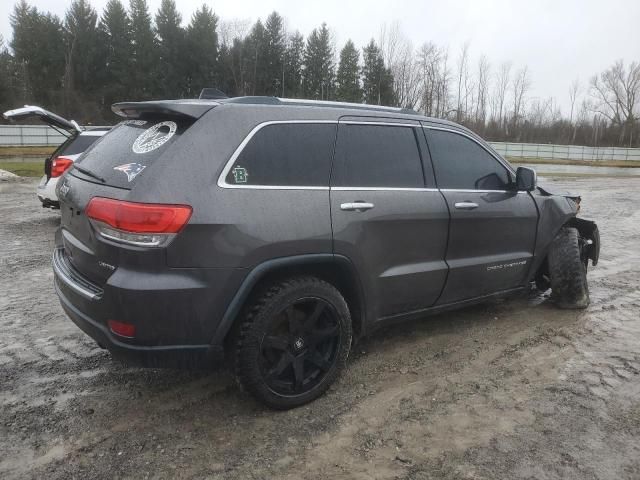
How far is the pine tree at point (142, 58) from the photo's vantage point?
2130 inches

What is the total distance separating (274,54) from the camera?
63.5 meters

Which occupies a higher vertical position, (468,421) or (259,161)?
(259,161)

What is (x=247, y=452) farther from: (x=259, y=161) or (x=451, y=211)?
(x=451, y=211)

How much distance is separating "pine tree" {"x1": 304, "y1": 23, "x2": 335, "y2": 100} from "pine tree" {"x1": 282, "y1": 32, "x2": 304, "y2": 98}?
2.44 feet

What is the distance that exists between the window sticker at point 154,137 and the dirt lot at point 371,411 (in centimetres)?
155

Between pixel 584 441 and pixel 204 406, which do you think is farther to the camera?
pixel 204 406

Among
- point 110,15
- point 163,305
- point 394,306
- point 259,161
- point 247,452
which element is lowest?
point 247,452

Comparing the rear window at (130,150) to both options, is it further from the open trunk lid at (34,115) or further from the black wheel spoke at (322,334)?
the open trunk lid at (34,115)

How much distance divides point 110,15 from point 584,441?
212 feet

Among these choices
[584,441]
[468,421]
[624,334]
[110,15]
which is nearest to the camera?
[584,441]

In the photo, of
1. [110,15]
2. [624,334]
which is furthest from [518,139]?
[624,334]

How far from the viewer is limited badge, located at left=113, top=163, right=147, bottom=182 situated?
9.32 ft

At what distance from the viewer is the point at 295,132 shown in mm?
3223

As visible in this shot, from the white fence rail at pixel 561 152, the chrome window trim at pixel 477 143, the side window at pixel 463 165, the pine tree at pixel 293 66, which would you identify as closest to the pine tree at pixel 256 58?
the pine tree at pixel 293 66
